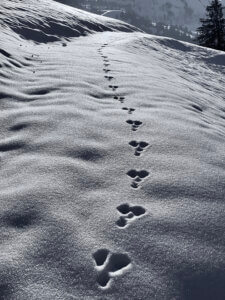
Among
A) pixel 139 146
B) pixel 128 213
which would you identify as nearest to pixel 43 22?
pixel 139 146

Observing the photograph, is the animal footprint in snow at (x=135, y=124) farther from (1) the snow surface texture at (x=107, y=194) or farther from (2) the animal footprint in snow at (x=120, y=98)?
(2) the animal footprint in snow at (x=120, y=98)

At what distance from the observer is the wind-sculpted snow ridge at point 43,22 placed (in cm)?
1273

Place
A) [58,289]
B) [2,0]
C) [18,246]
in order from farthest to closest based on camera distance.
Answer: [2,0]
[18,246]
[58,289]

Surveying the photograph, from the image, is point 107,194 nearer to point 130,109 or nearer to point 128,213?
Result: point 128,213

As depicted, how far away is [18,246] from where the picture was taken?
2.69 metres

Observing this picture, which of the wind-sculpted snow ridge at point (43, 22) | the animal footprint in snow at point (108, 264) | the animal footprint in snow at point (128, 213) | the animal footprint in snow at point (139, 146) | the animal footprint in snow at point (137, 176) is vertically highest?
the wind-sculpted snow ridge at point (43, 22)

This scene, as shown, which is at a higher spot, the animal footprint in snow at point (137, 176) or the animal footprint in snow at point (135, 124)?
the animal footprint in snow at point (135, 124)

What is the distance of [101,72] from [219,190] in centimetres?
566

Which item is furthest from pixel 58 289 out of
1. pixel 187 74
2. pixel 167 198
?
pixel 187 74

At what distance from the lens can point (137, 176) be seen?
3.79 m

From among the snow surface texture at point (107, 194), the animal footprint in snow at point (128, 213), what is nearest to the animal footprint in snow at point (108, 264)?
the snow surface texture at point (107, 194)

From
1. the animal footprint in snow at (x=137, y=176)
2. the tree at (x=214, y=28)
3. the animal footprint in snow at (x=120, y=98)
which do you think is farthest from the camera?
the tree at (x=214, y=28)

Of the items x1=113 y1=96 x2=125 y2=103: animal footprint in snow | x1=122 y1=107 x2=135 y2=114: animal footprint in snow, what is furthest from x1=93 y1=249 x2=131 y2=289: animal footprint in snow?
x1=113 y1=96 x2=125 y2=103: animal footprint in snow

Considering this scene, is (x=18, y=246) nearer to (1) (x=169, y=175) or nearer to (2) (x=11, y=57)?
(1) (x=169, y=175)
